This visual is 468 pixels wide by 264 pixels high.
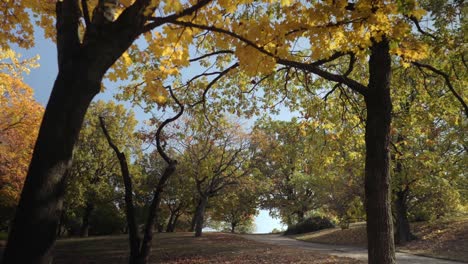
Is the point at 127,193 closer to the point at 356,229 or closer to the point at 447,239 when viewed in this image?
the point at 447,239

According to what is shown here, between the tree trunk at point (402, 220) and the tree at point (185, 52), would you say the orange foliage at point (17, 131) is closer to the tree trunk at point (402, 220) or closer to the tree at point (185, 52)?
the tree at point (185, 52)

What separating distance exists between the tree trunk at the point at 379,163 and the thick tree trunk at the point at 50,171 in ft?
17.0

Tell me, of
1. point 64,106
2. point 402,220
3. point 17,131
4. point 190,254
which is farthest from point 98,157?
point 64,106

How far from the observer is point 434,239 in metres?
18.1

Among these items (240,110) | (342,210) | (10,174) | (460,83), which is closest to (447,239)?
(342,210)

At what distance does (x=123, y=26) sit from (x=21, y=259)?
207 cm

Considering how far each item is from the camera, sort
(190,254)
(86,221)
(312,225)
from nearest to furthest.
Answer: (190,254) < (312,225) < (86,221)

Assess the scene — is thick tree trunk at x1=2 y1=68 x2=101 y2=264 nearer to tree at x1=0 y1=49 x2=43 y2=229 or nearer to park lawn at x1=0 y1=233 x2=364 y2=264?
park lawn at x1=0 y1=233 x2=364 y2=264

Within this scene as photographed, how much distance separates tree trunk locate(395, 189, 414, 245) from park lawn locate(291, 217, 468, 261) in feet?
1.53

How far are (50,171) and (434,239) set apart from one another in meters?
19.9

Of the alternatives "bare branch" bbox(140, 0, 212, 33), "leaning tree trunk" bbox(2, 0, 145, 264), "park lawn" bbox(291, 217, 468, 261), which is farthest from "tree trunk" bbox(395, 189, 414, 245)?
"leaning tree trunk" bbox(2, 0, 145, 264)

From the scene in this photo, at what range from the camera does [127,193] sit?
673cm

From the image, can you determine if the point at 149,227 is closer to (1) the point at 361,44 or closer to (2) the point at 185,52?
(2) the point at 185,52

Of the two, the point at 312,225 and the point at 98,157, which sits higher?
the point at 98,157
